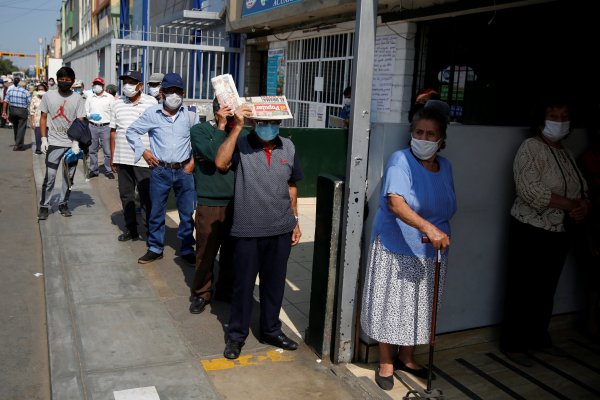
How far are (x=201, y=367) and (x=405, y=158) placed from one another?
1.89 meters

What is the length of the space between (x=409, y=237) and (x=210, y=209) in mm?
1832

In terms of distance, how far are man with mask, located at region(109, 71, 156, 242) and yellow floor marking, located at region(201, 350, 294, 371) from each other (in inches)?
115

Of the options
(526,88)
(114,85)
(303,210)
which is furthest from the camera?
(114,85)

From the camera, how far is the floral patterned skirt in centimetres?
371

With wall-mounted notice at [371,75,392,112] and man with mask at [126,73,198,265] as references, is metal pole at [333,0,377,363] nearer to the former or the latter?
man with mask at [126,73,198,265]

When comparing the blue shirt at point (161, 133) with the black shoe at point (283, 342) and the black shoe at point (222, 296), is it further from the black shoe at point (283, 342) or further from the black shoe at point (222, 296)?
the black shoe at point (283, 342)

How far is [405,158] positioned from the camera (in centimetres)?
364

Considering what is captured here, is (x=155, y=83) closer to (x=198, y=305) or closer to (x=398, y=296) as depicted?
(x=198, y=305)

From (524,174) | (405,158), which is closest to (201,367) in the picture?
(405,158)

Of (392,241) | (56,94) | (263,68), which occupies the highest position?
(263,68)

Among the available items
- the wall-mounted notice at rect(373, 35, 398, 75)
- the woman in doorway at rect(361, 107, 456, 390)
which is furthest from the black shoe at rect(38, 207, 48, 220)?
the woman in doorway at rect(361, 107, 456, 390)

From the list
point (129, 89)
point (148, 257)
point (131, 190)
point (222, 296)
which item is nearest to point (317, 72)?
point (129, 89)

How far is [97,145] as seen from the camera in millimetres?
11938

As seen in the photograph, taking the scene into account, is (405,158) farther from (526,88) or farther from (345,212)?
(526,88)
